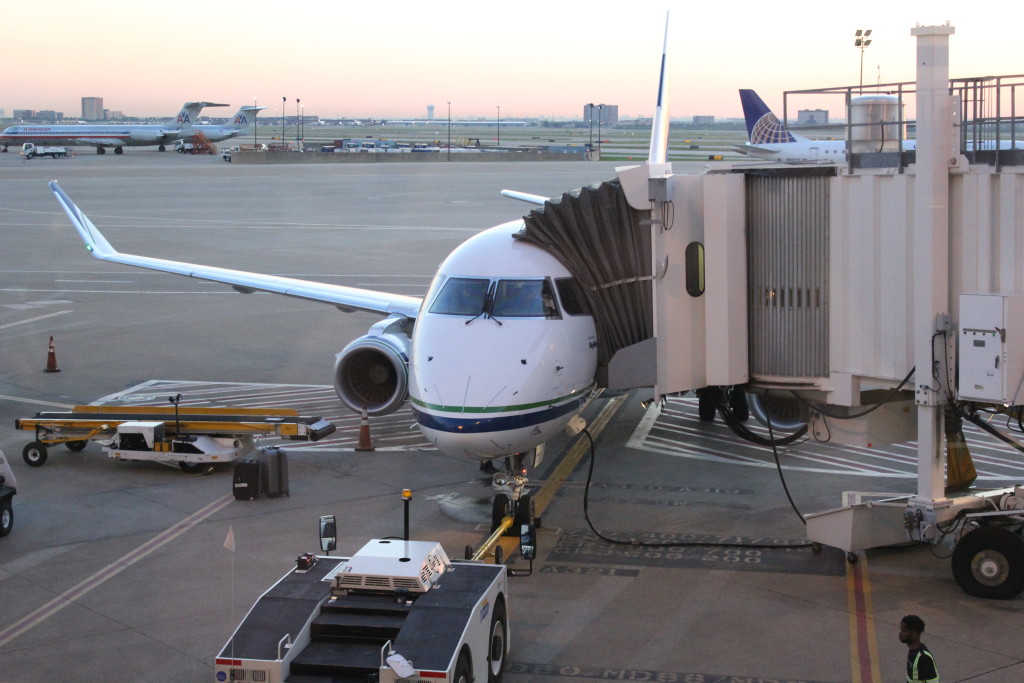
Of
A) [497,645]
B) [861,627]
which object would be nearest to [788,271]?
[861,627]

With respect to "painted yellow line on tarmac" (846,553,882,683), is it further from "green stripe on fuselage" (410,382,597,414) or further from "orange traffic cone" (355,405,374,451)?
"orange traffic cone" (355,405,374,451)

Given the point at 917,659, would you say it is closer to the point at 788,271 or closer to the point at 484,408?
the point at 484,408

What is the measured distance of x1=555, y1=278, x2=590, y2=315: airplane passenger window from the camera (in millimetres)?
16095

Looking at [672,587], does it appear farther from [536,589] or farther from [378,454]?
[378,454]

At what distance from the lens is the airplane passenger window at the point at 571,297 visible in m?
16.1

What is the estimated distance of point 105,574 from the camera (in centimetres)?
1483

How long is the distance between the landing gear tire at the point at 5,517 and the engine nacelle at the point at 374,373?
6162mm

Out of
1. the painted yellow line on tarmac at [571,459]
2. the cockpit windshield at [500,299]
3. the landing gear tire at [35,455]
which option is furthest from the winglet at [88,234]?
the cockpit windshield at [500,299]

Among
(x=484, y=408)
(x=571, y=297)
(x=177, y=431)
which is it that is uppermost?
(x=571, y=297)

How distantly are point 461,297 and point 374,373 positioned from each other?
18.3 feet

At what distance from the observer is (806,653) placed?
487 inches

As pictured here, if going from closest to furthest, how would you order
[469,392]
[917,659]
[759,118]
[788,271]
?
[917,659]
[469,392]
[788,271]
[759,118]

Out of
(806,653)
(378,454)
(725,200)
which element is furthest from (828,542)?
(378,454)

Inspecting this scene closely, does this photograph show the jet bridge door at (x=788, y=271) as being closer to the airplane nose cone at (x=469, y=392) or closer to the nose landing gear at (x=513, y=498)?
the nose landing gear at (x=513, y=498)
